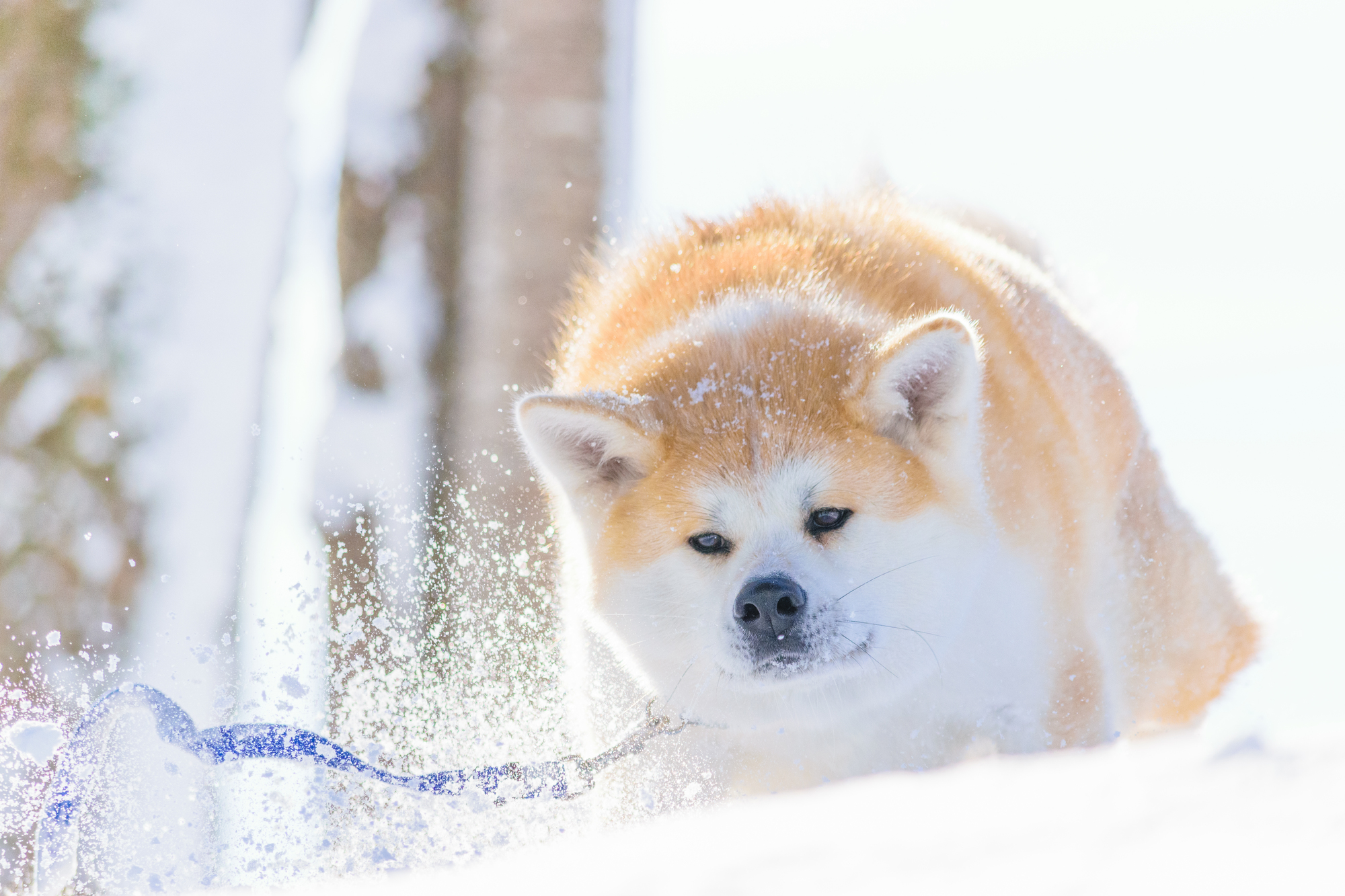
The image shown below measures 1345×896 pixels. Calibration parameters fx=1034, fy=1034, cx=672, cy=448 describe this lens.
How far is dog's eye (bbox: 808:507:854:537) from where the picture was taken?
6.99 ft

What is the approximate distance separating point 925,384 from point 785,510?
405 millimetres

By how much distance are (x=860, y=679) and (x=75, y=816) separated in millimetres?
1692

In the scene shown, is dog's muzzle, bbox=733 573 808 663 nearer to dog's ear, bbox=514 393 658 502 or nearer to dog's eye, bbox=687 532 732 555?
dog's eye, bbox=687 532 732 555

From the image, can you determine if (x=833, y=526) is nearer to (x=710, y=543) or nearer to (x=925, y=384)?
(x=710, y=543)

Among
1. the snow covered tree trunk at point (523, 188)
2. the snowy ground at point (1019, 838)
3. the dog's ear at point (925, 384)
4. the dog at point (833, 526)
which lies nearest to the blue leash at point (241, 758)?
the dog at point (833, 526)

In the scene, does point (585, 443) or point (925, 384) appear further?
point (585, 443)

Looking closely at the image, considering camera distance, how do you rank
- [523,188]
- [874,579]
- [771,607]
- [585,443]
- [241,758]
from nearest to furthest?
1. [771,607]
2. [874,579]
3. [241,758]
4. [585,443]
5. [523,188]

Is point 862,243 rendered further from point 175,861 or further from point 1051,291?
point 175,861

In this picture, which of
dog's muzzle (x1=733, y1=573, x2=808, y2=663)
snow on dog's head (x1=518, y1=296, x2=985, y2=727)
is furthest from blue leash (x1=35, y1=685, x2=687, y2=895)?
dog's muzzle (x1=733, y1=573, x2=808, y2=663)

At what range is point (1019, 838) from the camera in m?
Answer: 0.99

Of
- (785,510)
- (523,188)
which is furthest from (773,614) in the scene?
(523,188)

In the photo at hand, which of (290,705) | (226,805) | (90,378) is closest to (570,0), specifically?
(90,378)

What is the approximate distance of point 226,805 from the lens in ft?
7.64

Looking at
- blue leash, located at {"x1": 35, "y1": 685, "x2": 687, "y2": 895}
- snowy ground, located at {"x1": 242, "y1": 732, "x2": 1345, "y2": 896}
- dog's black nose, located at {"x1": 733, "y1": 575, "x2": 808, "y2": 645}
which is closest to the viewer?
snowy ground, located at {"x1": 242, "y1": 732, "x2": 1345, "y2": 896}
